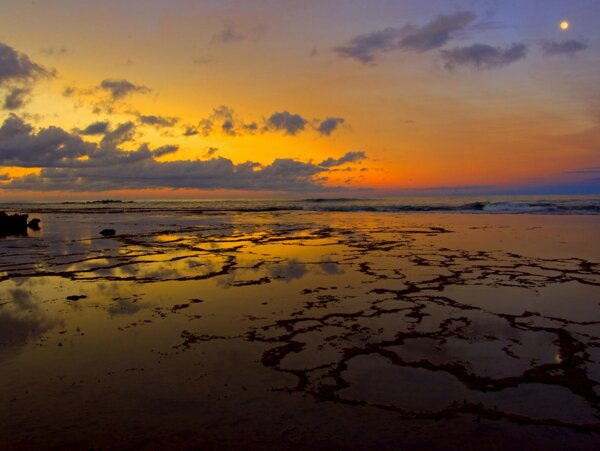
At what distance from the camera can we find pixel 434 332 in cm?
662

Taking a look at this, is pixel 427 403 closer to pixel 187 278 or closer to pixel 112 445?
pixel 112 445

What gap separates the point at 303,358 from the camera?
568 centimetres

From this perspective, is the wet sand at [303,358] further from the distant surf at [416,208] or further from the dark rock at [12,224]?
the distant surf at [416,208]

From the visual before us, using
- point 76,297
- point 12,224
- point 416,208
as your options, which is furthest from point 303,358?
point 416,208

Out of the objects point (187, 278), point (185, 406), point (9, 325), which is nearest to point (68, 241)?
point (187, 278)

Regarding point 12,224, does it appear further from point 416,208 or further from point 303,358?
point 416,208

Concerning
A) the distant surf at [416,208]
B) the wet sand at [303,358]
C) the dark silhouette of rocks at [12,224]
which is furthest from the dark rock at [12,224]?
the distant surf at [416,208]

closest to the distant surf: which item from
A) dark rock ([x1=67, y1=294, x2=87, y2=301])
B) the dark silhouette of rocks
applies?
the dark silhouette of rocks

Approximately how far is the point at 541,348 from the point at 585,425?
2.00 metres

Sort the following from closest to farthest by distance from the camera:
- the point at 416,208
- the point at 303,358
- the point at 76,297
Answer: the point at 303,358 < the point at 76,297 < the point at 416,208

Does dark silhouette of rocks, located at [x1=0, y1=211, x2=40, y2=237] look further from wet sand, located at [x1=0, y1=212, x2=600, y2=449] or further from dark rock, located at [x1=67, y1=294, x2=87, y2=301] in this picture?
dark rock, located at [x1=67, y1=294, x2=87, y2=301]

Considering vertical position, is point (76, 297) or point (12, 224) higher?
point (12, 224)

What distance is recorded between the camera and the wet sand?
157 inches

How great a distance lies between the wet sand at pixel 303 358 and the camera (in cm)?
400
